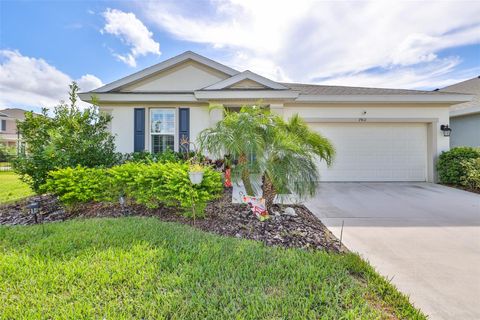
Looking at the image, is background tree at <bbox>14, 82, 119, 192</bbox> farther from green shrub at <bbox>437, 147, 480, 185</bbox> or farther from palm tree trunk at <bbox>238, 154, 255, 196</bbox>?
green shrub at <bbox>437, 147, 480, 185</bbox>

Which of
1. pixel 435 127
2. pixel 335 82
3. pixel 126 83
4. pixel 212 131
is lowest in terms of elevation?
pixel 212 131

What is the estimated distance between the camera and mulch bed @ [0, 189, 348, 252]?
3.52 metres

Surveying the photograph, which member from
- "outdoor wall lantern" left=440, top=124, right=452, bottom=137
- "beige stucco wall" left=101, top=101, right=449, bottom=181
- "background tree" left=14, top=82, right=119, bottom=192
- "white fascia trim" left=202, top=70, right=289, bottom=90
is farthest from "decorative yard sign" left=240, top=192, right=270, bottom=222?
"outdoor wall lantern" left=440, top=124, right=452, bottom=137

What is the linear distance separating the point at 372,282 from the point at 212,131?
3.45 meters

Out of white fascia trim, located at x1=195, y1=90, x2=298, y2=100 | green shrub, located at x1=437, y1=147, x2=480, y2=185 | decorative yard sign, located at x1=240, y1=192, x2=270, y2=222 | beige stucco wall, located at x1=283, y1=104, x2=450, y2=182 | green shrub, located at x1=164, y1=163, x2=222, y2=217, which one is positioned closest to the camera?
green shrub, located at x1=164, y1=163, x2=222, y2=217

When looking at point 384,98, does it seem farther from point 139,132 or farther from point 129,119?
point 129,119

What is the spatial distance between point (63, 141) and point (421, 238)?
814 cm

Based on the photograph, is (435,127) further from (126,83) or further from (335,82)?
(126,83)

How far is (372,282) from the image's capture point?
7.85 ft

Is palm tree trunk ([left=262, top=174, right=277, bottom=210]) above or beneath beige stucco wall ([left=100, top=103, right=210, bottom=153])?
beneath

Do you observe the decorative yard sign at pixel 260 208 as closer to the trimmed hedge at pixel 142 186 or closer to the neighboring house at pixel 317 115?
the trimmed hedge at pixel 142 186

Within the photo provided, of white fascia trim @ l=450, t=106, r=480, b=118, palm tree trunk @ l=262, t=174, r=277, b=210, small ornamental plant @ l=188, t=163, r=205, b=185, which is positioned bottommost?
palm tree trunk @ l=262, t=174, r=277, b=210

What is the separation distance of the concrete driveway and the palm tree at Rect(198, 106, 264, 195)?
2.17 meters

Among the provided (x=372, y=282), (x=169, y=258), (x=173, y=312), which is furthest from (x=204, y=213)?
(x=372, y=282)
